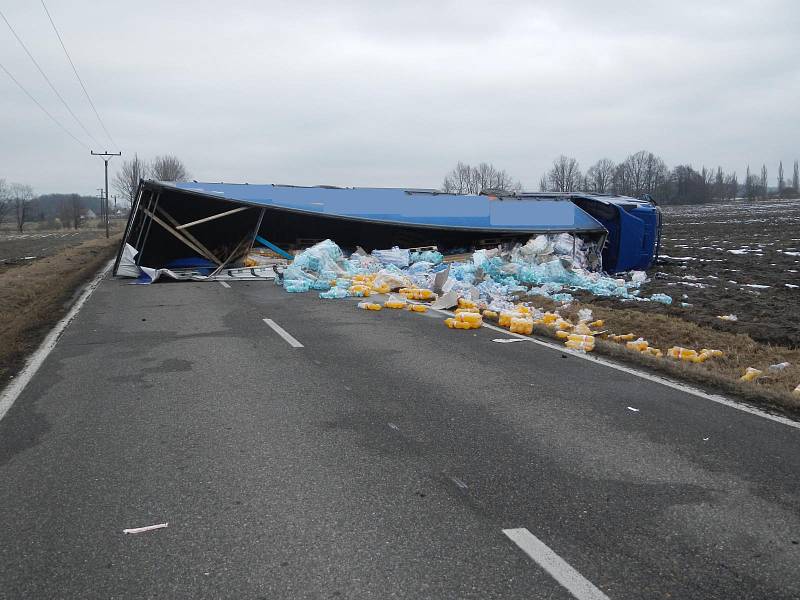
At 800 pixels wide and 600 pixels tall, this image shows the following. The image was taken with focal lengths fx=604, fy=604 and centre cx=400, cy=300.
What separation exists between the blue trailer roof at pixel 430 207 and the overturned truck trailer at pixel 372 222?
1.2 inches

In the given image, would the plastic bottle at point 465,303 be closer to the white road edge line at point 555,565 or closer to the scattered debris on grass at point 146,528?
the white road edge line at point 555,565

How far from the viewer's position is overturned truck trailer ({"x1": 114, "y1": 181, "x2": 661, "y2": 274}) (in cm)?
1805

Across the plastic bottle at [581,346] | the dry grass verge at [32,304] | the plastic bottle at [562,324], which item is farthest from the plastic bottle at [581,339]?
the dry grass verge at [32,304]

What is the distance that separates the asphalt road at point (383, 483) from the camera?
300 cm

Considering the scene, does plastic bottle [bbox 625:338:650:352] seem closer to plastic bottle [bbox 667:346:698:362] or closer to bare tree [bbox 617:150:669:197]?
plastic bottle [bbox 667:346:698:362]

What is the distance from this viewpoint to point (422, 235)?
19.1 m

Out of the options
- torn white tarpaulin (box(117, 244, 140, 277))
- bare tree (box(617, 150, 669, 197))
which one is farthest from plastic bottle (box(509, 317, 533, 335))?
bare tree (box(617, 150, 669, 197))

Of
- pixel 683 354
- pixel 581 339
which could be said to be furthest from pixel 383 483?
pixel 683 354

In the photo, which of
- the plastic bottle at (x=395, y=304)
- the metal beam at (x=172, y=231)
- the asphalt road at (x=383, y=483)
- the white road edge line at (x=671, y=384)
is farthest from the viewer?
the metal beam at (x=172, y=231)

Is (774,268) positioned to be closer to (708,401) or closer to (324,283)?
(324,283)

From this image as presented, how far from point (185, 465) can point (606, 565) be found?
2.86 m

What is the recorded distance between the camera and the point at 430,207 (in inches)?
750

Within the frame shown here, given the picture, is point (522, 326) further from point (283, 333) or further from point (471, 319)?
point (283, 333)

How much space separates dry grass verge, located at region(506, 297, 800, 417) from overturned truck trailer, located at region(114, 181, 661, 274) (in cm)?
762
